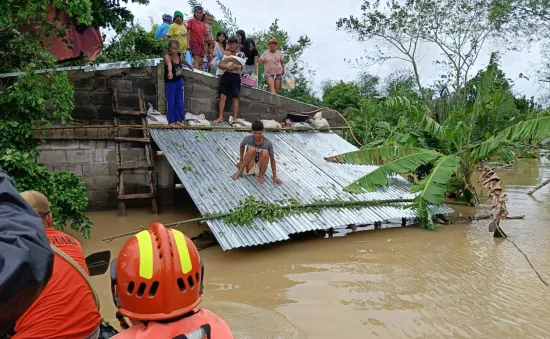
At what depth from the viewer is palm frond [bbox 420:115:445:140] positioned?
830 cm

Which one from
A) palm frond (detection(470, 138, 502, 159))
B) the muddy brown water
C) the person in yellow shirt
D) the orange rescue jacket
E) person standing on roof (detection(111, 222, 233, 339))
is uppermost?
the person in yellow shirt

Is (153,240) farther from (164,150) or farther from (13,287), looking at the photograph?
(164,150)

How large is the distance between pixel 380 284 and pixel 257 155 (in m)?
2.94

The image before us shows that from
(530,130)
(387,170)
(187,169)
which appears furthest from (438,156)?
(187,169)

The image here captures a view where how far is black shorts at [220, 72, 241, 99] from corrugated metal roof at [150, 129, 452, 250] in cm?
91

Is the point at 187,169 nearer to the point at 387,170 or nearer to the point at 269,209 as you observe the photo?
the point at 269,209

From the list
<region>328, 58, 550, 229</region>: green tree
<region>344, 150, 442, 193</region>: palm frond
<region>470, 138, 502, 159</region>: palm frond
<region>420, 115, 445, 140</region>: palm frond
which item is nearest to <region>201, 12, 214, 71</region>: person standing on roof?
<region>328, 58, 550, 229</region>: green tree

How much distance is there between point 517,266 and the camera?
5703 mm

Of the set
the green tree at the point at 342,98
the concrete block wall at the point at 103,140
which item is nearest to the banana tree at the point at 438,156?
the concrete block wall at the point at 103,140

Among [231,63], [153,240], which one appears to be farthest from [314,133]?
[153,240]

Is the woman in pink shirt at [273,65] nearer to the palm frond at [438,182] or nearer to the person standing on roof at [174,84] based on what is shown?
the person standing on roof at [174,84]

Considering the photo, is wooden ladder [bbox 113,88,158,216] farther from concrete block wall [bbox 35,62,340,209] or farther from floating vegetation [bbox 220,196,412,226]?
floating vegetation [bbox 220,196,412,226]

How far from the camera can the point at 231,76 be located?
9242mm

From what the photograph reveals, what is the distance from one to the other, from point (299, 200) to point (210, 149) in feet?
6.88
